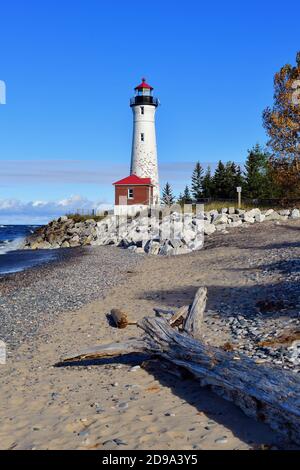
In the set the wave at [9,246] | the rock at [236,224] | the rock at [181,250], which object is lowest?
the wave at [9,246]

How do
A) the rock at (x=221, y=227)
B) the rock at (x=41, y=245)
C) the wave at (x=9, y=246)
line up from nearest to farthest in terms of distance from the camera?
the rock at (x=221, y=227) < the rock at (x=41, y=245) < the wave at (x=9, y=246)

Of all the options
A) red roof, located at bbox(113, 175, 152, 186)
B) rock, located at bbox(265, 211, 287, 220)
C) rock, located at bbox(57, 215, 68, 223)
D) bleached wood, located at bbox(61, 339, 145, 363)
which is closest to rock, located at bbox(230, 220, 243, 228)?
rock, located at bbox(265, 211, 287, 220)

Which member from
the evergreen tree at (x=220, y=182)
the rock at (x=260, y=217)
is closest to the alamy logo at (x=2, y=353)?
the rock at (x=260, y=217)

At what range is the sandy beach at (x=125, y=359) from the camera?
6656mm

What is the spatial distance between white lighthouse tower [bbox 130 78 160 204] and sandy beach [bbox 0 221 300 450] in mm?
31407

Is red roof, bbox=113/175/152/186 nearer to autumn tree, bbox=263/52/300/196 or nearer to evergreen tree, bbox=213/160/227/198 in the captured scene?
evergreen tree, bbox=213/160/227/198

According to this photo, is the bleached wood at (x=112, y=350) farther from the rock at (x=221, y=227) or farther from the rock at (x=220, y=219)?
the rock at (x=220, y=219)

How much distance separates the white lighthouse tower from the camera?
56.1 meters

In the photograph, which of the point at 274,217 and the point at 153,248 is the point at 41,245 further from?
the point at 274,217

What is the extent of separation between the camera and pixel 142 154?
56.2 meters

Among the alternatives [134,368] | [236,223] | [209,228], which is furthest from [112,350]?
[236,223]

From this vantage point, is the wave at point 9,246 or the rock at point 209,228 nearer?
the rock at point 209,228
